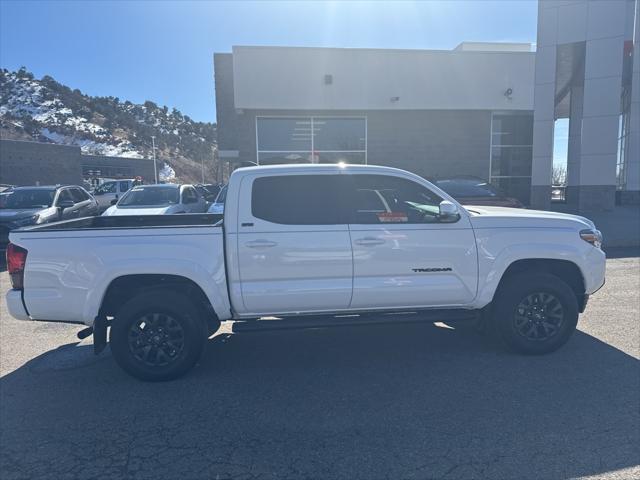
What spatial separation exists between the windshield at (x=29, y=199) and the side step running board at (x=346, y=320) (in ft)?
33.8

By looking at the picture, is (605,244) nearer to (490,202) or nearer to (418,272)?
(490,202)

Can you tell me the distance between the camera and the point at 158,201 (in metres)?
12.5

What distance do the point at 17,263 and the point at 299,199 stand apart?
266 centimetres

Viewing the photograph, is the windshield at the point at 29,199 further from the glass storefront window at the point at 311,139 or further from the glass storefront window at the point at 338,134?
the glass storefront window at the point at 338,134

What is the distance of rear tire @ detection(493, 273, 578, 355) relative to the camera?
183 inches

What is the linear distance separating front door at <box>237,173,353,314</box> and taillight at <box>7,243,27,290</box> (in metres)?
1.96

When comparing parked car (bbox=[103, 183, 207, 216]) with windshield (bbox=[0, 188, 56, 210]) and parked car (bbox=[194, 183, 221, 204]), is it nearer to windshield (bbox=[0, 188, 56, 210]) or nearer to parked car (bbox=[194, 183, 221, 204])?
windshield (bbox=[0, 188, 56, 210])

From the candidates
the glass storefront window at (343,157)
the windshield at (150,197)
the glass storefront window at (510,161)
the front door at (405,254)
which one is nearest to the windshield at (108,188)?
the glass storefront window at (343,157)

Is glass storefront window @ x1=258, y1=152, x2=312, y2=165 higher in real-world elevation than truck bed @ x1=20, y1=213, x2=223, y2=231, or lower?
higher

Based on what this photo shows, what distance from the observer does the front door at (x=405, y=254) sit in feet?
14.5

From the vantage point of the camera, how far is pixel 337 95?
2022 centimetres

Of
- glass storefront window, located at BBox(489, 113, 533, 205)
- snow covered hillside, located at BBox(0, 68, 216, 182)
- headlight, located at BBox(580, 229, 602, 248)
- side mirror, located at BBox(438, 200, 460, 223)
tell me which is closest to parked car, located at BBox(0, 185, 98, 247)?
side mirror, located at BBox(438, 200, 460, 223)

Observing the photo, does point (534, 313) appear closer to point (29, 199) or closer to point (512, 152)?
point (29, 199)

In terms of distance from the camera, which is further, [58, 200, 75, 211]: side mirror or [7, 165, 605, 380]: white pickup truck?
[58, 200, 75, 211]: side mirror
